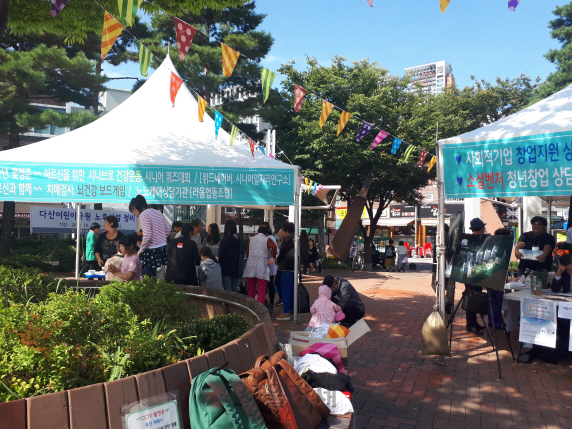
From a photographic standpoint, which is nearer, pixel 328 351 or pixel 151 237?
pixel 328 351

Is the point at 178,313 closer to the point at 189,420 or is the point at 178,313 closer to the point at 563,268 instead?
the point at 189,420

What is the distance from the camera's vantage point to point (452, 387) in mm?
4598

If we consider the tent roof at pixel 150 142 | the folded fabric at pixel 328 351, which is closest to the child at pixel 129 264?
the tent roof at pixel 150 142

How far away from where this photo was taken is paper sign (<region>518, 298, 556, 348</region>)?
495 cm

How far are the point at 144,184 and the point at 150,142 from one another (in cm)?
101

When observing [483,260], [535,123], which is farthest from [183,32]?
[483,260]

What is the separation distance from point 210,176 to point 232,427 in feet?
15.7

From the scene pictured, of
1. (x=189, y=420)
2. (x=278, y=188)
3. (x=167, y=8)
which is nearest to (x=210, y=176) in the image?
(x=278, y=188)

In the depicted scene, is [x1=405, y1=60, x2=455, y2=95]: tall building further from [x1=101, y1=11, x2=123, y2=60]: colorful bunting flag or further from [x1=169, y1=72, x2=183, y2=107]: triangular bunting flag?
[x1=101, y1=11, x2=123, y2=60]: colorful bunting flag

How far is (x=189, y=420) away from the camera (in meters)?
2.11

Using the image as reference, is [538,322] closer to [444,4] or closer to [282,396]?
[444,4]

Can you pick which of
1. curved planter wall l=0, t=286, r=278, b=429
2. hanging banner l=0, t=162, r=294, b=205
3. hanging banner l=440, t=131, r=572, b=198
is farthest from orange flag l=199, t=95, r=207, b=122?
curved planter wall l=0, t=286, r=278, b=429

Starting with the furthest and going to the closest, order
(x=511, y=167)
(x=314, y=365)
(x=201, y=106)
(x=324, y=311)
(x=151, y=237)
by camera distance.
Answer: (x=201, y=106) < (x=151, y=237) < (x=324, y=311) < (x=511, y=167) < (x=314, y=365)

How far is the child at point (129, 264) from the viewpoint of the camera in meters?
5.26
